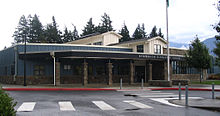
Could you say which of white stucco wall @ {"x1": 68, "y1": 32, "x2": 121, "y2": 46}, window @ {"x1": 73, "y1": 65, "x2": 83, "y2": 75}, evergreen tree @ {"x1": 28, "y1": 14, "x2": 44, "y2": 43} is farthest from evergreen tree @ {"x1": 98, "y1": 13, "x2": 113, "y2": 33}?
window @ {"x1": 73, "y1": 65, "x2": 83, "y2": 75}

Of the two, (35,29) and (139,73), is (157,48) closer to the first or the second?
(139,73)

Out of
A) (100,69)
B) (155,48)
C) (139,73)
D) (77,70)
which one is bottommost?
(139,73)

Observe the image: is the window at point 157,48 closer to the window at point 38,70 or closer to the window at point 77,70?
the window at point 77,70

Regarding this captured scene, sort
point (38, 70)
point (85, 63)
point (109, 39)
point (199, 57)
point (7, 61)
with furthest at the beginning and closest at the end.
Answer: point (109, 39) < point (7, 61) < point (199, 57) < point (38, 70) < point (85, 63)

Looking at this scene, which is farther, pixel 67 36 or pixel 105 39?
pixel 67 36

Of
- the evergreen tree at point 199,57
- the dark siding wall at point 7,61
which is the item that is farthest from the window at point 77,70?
the evergreen tree at point 199,57

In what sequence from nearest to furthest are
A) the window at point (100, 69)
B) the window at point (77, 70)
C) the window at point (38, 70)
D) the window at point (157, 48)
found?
the window at point (38, 70) < the window at point (77, 70) < the window at point (100, 69) < the window at point (157, 48)

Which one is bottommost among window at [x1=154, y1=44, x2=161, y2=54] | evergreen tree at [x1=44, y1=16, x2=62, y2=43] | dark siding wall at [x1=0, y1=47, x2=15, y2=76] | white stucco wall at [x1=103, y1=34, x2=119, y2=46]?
dark siding wall at [x1=0, y1=47, x2=15, y2=76]

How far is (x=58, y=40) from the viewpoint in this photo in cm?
8200

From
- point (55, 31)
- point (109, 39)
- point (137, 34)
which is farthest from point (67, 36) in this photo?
point (109, 39)

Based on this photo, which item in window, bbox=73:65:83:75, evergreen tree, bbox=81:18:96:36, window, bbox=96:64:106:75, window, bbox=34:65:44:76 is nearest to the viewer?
window, bbox=34:65:44:76

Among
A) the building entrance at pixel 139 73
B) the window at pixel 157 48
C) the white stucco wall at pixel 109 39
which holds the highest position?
the white stucco wall at pixel 109 39

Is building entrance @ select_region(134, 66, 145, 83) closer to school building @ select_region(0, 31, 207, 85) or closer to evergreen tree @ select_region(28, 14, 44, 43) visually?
school building @ select_region(0, 31, 207, 85)

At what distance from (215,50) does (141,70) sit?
2062cm
